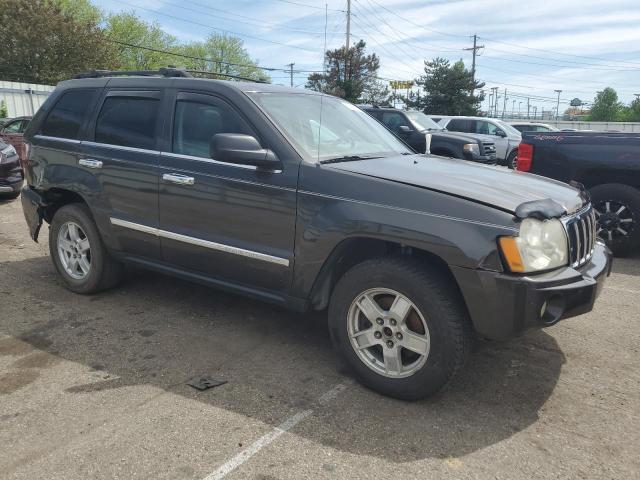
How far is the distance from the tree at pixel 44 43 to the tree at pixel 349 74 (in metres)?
16.1

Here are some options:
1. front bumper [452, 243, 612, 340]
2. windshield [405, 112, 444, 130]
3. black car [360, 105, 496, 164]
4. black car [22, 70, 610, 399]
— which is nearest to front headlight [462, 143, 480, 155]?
black car [360, 105, 496, 164]

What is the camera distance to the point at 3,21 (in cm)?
3338

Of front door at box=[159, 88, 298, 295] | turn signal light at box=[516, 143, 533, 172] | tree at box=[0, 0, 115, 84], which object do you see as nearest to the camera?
front door at box=[159, 88, 298, 295]

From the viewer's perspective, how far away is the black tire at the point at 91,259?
4.88 metres

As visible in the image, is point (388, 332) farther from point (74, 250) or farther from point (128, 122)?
point (74, 250)

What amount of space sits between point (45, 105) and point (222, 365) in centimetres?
321

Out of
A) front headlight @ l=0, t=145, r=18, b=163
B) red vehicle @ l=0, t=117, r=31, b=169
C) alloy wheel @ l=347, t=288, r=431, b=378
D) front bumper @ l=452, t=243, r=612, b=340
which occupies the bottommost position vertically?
alloy wheel @ l=347, t=288, r=431, b=378

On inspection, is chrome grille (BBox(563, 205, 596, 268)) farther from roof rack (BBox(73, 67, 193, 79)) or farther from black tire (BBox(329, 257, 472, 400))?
roof rack (BBox(73, 67, 193, 79))

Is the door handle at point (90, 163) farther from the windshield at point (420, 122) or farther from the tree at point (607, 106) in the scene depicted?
the tree at point (607, 106)

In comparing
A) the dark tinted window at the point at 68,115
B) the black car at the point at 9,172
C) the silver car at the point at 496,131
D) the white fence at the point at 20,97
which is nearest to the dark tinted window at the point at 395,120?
the silver car at the point at 496,131

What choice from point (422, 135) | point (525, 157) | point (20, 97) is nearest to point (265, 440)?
point (525, 157)

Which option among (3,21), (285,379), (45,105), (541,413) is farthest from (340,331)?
(3,21)

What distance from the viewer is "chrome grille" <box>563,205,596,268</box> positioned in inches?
126

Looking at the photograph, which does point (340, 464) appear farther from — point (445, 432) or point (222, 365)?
point (222, 365)
